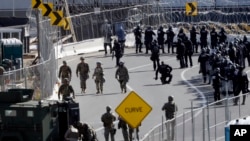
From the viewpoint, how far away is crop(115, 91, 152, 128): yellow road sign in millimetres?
19250

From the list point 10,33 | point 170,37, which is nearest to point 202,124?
point 170,37

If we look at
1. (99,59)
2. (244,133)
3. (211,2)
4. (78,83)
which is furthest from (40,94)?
(211,2)

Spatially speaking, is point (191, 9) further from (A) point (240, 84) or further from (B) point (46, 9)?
(A) point (240, 84)

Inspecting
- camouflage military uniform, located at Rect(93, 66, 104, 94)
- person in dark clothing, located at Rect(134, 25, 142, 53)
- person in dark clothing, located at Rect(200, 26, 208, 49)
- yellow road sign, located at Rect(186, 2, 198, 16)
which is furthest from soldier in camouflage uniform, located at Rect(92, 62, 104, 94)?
yellow road sign, located at Rect(186, 2, 198, 16)

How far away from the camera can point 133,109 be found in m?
19.5

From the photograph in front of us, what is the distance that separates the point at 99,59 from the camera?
145 ft

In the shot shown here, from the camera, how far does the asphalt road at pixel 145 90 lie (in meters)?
29.1

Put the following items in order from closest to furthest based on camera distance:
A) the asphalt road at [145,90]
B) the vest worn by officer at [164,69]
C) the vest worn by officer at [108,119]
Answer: the vest worn by officer at [108,119] < the asphalt road at [145,90] < the vest worn by officer at [164,69]

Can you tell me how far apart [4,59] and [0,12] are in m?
28.3

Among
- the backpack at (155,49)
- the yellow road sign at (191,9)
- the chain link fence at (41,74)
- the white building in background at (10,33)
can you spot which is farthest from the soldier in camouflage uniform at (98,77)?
the yellow road sign at (191,9)

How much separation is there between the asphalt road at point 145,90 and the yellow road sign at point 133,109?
19.8 ft

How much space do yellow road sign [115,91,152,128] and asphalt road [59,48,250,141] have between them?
6.03m

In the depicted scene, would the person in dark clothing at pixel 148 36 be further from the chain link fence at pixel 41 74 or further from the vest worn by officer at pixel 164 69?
the vest worn by officer at pixel 164 69

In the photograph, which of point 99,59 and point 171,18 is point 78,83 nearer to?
point 99,59
